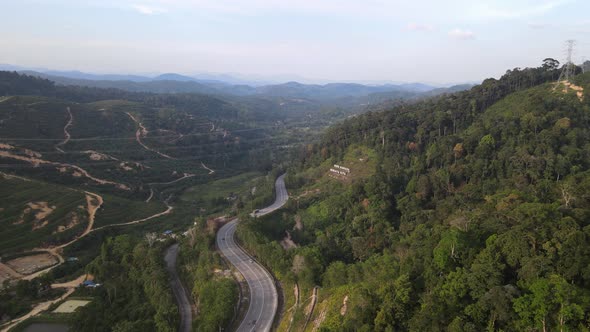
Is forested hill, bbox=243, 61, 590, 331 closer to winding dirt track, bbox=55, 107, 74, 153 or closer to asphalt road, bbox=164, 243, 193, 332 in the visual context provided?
asphalt road, bbox=164, 243, 193, 332

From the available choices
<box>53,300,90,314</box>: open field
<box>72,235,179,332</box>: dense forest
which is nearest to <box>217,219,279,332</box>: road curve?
<box>72,235,179,332</box>: dense forest

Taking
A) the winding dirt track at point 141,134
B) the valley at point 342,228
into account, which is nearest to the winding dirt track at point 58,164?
the valley at point 342,228

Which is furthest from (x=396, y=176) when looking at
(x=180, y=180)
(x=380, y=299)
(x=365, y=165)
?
(x=180, y=180)

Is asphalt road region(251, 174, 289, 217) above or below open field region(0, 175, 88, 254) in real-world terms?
above

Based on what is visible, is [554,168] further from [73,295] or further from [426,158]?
[73,295]

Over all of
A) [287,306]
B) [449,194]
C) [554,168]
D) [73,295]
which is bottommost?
[73,295]

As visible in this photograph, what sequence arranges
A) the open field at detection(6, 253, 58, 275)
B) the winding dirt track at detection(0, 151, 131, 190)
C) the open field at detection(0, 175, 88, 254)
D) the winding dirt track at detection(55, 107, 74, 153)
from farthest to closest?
Answer: the winding dirt track at detection(55, 107, 74, 153), the winding dirt track at detection(0, 151, 131, 190), the open field at detection(0, 175, 88, 254), the open field at detection(6, 253, 58, 275)
